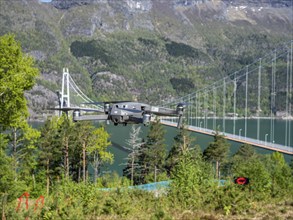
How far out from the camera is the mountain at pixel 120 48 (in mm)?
127750

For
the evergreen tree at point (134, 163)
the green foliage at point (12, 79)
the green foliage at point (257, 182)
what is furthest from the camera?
the evergreen tree at point (134, 163)

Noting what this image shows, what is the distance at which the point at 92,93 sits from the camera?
12156 centimetres

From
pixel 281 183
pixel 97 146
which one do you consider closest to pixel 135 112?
pixel 281 183

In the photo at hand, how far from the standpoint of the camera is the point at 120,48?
155500 mm

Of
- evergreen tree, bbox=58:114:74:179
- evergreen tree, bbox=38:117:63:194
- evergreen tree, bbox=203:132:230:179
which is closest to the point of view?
evergreen tree, bbox=58:114:74:179

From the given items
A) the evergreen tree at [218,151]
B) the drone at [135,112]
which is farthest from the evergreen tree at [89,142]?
the drone at [135,112]

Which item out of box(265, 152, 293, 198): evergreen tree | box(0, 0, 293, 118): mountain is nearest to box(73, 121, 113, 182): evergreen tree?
box(265, 152, 293, 198): evergreen tree

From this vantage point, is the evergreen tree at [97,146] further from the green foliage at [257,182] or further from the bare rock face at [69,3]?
the bare rock face at [69,3]

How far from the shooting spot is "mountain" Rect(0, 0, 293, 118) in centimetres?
12775

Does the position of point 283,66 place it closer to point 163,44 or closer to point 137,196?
point 163,44

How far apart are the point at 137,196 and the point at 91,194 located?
121 cm

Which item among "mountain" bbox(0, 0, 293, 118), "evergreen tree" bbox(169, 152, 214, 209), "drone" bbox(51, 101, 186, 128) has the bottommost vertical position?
"evergreen tree" bbox(169, 152, 214, 209)

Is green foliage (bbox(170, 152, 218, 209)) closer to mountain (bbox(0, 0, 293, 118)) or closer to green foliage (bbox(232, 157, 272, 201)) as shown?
green foliage (bbox(232, 157, 272, 201))

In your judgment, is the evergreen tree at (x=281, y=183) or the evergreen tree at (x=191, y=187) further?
the evergreen tree at (x=281, y=183)
